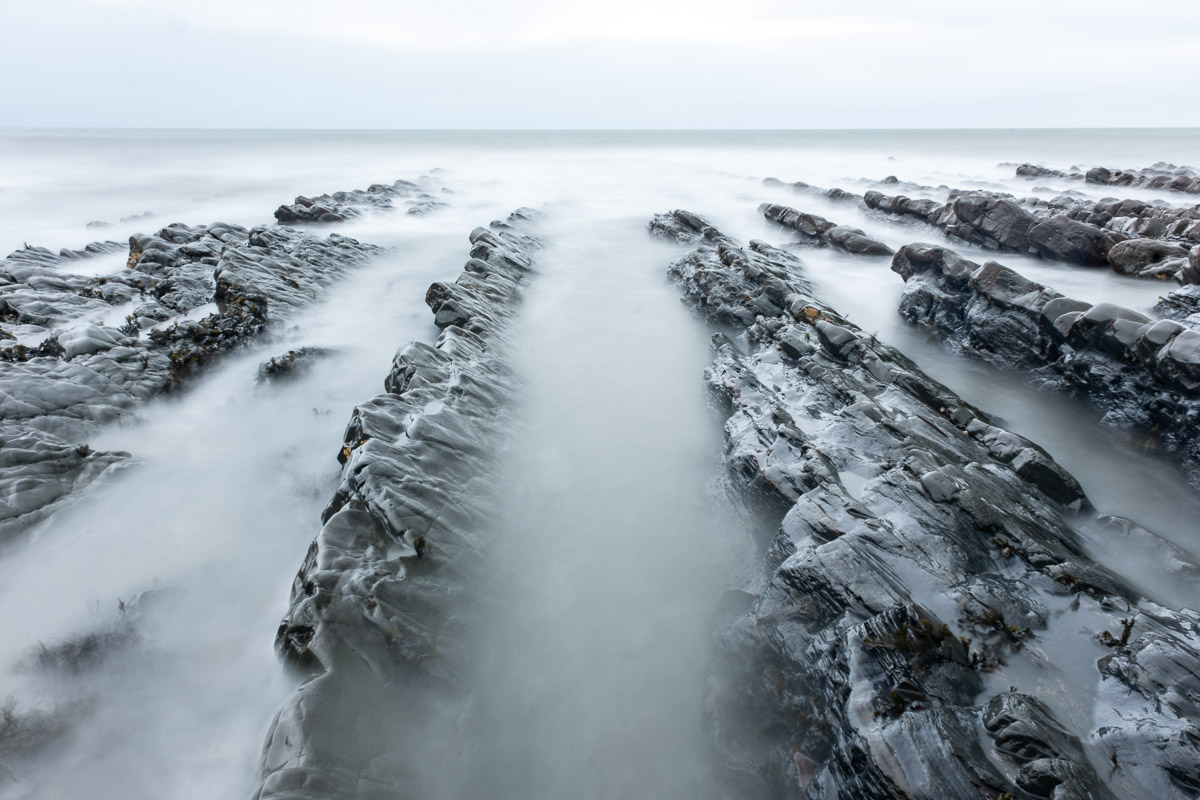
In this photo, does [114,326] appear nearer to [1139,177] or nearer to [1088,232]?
[1088,232]

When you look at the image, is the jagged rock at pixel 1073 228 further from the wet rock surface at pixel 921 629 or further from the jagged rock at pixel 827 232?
the wet rock surface at pixel 921 629

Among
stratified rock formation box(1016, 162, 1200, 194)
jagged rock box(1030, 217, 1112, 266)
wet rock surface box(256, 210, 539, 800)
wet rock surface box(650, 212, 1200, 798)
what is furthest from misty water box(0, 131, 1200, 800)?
stratified rock formation box(1016, 162, 1200, 194)

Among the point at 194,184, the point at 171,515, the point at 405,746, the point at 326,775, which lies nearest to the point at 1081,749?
the point at 405,746

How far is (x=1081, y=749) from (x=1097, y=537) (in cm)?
363

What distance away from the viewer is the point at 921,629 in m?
4.34

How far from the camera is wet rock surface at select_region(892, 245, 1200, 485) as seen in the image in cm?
783

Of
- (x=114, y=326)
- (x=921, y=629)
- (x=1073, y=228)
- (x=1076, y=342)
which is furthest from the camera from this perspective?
(x=1073, y=228)

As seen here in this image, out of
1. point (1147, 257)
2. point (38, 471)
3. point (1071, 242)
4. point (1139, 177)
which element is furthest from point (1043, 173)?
point (38, 471)

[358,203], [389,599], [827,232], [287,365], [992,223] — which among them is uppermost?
[358,203]

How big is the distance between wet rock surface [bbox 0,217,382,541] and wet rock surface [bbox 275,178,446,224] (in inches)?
158

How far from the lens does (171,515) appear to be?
22.1 feet

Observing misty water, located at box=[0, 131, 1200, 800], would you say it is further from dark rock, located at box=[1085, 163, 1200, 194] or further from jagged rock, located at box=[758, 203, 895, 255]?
dark rock, located at box=[1085, 163, 1200, 194]

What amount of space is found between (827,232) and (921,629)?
19151 millimetres

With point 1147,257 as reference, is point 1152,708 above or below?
below
